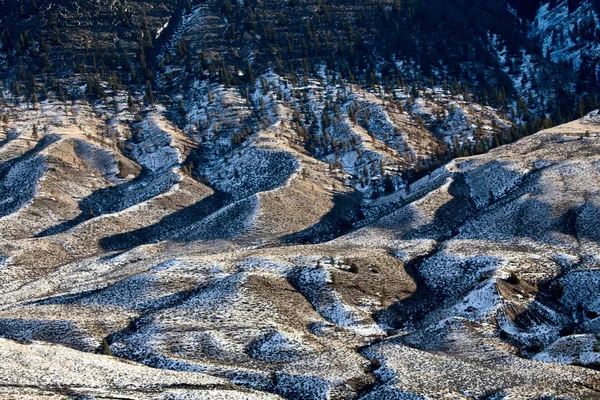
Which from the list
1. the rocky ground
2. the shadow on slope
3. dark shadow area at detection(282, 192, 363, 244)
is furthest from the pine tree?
dark shadow area at detection(282, 192, 363, 244)

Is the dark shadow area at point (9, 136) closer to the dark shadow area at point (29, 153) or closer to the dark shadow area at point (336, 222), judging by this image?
the dark shadow area at point (29, 153)

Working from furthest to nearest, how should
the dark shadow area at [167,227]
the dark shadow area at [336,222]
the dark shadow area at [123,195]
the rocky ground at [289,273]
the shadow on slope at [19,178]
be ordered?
the dark shadow area at [123,195] < the shadow on slope at [19,178] < the dark shadow area at [167,227] < the dark shadow area at [336,222] < the rocky ground at [289,273]

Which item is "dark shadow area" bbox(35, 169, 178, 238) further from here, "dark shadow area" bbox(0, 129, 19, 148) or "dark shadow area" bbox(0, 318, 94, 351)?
"dark shadow area" bbox(0, 318, 94, 351)

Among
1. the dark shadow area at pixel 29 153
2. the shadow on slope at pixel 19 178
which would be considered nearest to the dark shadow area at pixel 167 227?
the shadow on slope at pixel 19 178

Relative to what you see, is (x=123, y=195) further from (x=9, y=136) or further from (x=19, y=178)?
(x=9, y=136)

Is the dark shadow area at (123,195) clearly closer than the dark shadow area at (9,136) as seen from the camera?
Yes
